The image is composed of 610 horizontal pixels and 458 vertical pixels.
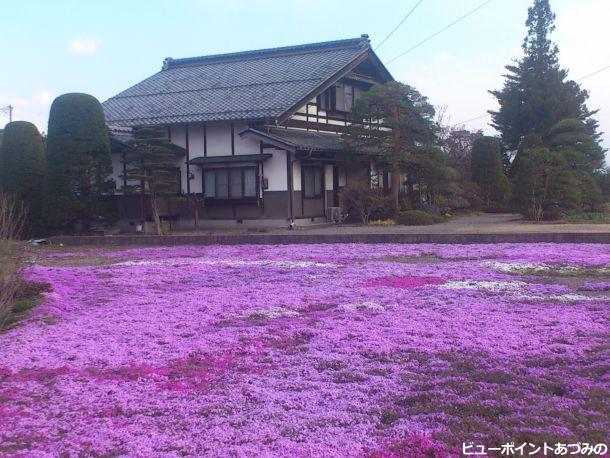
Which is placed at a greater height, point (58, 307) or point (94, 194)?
point (94, 194)

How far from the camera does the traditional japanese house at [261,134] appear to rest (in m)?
20.0

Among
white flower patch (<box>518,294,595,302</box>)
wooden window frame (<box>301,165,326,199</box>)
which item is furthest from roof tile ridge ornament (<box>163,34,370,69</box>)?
white flower patch (<box>518,294,595,302</box>)

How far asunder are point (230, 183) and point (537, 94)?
836 inches

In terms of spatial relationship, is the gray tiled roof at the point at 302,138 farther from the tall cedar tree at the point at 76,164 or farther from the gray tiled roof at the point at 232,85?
the tall cedar tree at the point at 76,164

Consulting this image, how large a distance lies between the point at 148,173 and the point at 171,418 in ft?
50.3

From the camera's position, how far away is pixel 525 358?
494 centimetres

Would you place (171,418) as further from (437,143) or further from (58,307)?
(437,143)

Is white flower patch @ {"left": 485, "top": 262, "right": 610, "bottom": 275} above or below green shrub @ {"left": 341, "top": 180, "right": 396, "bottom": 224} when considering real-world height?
below

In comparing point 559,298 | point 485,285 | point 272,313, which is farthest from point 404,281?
point 272,313

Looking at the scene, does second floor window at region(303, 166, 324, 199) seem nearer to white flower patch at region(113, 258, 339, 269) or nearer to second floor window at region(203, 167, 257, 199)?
second floor window at region(203, 167, 257, 199)

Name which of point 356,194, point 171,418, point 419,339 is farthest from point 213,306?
point 356,194

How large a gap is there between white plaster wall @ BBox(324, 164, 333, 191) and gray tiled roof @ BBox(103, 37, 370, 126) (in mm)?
2934

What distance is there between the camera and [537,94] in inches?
1335

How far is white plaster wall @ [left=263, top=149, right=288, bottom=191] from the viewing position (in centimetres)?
1980
